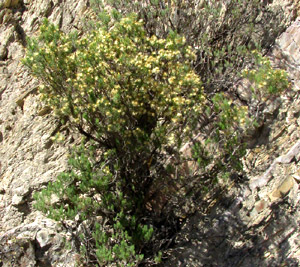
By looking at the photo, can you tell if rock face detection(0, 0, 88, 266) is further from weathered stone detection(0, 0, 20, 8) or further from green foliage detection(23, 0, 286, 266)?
green foliage detection(23, 0, 286, 266)

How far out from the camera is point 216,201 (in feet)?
24.2

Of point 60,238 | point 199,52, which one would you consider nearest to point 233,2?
point 199,52

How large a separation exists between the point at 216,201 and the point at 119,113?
2.63m

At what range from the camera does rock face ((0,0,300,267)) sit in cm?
693

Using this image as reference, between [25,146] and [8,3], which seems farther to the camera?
[8,3]

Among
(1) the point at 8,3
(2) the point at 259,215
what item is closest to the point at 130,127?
(2) the point at 259,215

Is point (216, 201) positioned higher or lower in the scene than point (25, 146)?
higher

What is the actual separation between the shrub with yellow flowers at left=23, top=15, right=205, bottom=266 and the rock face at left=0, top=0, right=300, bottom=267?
31.1 inches

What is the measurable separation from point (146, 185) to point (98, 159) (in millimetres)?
1006

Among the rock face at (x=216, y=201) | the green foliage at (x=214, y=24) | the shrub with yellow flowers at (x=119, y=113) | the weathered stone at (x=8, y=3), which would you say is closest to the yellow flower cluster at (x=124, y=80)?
the shrub with yellow flowers at (x=119, y=113)

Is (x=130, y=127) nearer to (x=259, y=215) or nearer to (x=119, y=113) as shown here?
(x=119, y=113)

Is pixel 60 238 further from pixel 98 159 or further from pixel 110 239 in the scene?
pixel 98 159

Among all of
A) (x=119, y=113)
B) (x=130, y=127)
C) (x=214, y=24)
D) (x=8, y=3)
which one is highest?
(x=214, y=24)

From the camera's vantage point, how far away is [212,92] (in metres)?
7.83
